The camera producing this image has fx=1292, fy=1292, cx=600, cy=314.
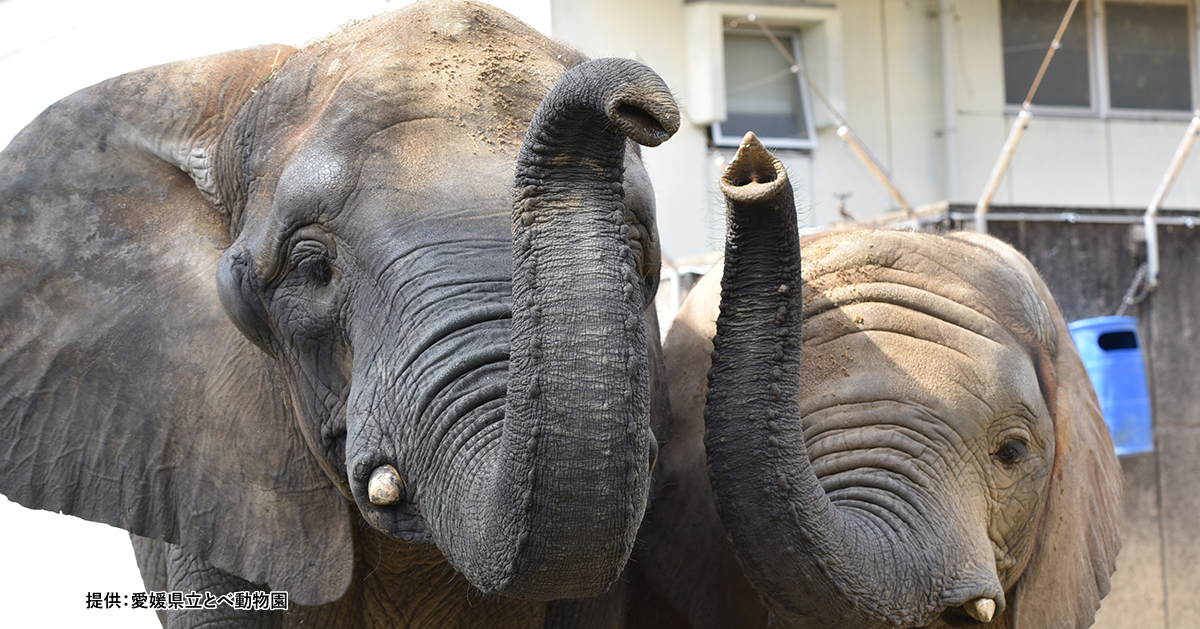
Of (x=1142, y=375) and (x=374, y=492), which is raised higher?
(x=374, y=492)

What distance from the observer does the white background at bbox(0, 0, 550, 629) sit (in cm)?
760

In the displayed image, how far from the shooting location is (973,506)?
9.83ft

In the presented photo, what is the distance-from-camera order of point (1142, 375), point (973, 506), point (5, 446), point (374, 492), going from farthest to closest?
point (1142, 375)
point (5, 446)
point (973, 506)
point (374, 492)

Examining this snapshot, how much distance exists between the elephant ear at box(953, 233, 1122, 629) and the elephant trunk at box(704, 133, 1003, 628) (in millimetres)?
662

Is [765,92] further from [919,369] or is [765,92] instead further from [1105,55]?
[919,369]

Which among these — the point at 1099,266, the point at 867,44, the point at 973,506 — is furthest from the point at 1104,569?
the point at 867,44

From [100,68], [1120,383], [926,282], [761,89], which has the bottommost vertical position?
[1120,383]

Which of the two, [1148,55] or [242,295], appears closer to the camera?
[242,295]

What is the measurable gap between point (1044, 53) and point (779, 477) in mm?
11025

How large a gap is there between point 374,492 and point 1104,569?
2251 mm

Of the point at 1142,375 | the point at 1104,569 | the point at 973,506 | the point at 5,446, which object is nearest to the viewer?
the point at 973,506

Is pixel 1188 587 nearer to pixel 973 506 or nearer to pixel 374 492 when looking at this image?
pixel 973 506

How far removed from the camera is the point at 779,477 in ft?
8.67

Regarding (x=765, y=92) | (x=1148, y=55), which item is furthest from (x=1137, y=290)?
(x=1148, y=55)
